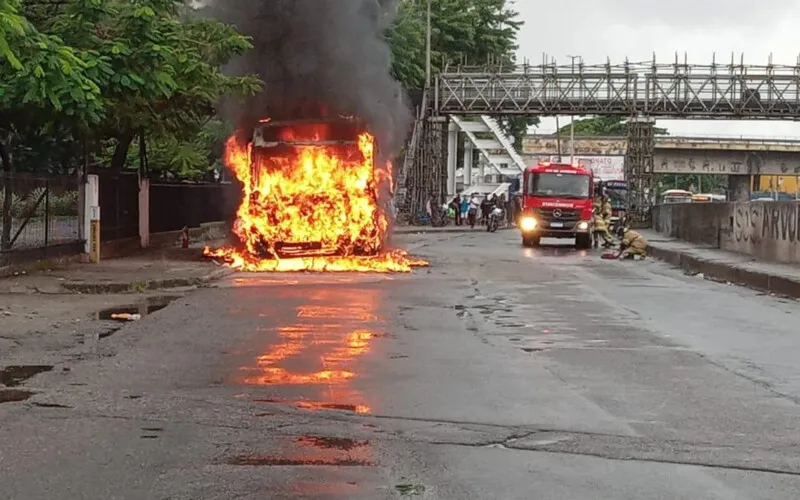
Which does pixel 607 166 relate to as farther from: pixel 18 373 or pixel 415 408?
pixel 415 408

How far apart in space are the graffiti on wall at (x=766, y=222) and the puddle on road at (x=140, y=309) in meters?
13.3

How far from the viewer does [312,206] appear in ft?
65.1

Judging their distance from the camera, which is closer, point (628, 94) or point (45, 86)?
point (45, 86)

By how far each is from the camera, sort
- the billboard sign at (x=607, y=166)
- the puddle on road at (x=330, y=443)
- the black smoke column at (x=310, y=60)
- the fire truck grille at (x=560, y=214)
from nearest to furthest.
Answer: the puddle on road at (x=330, y=443), the black smoke column at (x=310, y=60), the fire truck grille at (x=560, y=214), the billboard sign at (x=607, y=166)

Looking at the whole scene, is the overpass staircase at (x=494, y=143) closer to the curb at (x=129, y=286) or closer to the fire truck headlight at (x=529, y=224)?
the fire truck headlight at (x=529, y=224)

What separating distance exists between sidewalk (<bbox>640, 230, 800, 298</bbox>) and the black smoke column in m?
7.60

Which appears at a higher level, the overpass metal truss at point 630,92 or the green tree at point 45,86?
the overpass metal truss at point 630,92

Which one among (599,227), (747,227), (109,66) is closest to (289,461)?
(109,66)

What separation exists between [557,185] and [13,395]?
2583 centimetres

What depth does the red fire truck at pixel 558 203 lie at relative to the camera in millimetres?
31578

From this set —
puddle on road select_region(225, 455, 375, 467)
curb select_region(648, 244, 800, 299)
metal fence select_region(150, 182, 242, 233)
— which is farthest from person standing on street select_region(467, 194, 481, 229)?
puddle on road select_region(225, 455, 375, 467)

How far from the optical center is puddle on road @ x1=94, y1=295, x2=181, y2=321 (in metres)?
12.4

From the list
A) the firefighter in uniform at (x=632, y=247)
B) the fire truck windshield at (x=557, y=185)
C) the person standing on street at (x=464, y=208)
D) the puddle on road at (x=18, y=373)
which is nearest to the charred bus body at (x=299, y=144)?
the firefighter in uniform at (x=632, y=247)

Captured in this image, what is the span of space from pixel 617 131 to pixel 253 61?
95.6 m
